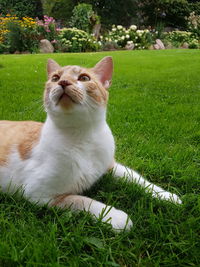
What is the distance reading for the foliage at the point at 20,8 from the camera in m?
19.8

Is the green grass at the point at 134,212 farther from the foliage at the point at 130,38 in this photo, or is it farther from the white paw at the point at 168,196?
the foliage at the point at 130,38

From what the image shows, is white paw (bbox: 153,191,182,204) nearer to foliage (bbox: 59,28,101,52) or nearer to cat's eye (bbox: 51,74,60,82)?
cat's eye (bbox: 51,74,60,82)

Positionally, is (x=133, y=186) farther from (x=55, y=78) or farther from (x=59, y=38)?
(x=59, y=38)

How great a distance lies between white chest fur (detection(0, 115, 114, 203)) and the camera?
1.70m

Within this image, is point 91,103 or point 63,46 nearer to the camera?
point 91,103

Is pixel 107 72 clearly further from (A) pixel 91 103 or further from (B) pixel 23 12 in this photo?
(B) pixel 23 12

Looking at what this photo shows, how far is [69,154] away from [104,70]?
786 mm

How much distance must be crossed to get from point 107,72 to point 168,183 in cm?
101

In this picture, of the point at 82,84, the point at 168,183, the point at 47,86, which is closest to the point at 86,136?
the point at 82,84

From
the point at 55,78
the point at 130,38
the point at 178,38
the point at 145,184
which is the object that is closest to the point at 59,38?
the point at 130,38

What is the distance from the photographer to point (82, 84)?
5.93ft

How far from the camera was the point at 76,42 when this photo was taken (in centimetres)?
1248

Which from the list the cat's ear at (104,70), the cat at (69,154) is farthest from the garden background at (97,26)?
the cat at (69,154)

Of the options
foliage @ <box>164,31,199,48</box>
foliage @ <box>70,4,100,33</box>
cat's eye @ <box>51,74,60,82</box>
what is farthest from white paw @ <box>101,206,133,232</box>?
foliage @ <box>164,31,199,48</box>
